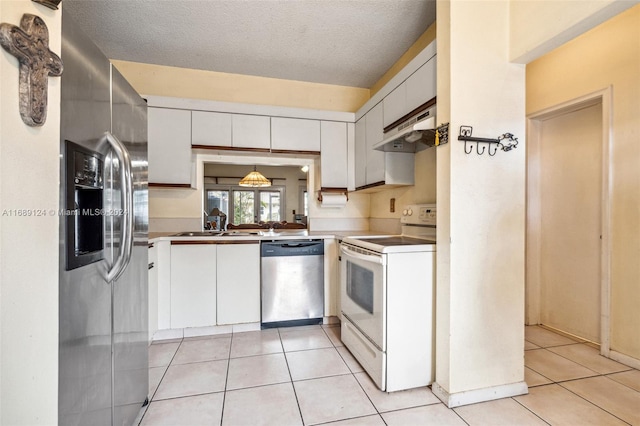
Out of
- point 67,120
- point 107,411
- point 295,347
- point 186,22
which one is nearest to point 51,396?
point 107,411

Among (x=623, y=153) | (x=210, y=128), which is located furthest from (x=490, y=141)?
(x=210, y=128)

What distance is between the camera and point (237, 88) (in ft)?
10.6

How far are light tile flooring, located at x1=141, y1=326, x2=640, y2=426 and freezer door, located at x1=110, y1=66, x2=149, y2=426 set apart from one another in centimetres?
29

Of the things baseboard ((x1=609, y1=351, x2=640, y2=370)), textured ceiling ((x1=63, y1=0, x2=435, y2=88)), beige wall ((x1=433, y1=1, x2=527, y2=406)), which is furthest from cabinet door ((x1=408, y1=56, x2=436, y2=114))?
baseboard ((x1=609, y1=351, x2=640, y2=370))

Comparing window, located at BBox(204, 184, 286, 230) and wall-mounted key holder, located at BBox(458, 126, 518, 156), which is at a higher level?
wall-mounted key holder, located at BBox(458, 126, 518, 156)

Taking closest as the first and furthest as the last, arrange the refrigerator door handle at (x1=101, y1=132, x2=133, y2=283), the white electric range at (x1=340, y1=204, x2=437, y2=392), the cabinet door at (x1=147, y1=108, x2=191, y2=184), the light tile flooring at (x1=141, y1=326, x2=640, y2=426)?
the refrigerator door handle at (x1=101, y1=132, x2=133, y2=283)
the light tile flooring at (x1=141, y1=326, x2=640, y2=426)
the white electric range at (x1=340, y1=204, x2=437, y2=392)
the cabinet door at (x1=147, y1=108, x2=191, y2=184)

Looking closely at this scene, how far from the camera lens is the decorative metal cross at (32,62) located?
694mm

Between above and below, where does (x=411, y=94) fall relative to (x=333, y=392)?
above

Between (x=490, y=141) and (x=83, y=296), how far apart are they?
2.04 m

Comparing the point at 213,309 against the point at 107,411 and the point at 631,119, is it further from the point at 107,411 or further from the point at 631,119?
the point at 631,119

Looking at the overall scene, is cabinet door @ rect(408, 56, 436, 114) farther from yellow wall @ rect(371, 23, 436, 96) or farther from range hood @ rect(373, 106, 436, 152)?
yellow wall @ rect(371, 23, 436, 96)

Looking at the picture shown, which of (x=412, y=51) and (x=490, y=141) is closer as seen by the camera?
(x=490, y=141)

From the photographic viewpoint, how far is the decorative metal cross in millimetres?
694

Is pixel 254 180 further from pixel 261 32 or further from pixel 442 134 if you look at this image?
pixel 442 134
